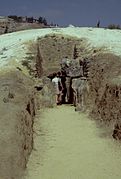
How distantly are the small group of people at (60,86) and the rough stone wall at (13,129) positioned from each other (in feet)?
24.7

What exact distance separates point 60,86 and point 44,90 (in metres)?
1.78

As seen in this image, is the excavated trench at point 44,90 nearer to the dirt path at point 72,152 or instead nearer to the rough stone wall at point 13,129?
the rough stone wall at point 13,129

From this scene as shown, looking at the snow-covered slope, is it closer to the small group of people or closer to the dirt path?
the small group of people

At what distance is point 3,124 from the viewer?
16719mm

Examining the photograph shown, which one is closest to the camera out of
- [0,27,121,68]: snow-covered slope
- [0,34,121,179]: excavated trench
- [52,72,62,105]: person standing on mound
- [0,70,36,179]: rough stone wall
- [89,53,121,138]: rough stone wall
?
[0,70,36,179]: rough stone wall

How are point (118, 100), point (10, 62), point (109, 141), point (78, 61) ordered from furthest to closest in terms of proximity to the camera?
point (78, 61), point (10, 62), point (118, 100), point (109, 141)

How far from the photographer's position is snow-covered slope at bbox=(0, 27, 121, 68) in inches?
1189

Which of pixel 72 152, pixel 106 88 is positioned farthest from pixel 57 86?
pixel 72 152

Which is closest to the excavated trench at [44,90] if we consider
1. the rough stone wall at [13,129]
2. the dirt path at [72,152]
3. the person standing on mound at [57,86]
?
the rough stone wall at [13,129]

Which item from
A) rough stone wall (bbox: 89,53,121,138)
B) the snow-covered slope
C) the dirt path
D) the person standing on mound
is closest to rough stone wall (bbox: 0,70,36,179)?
the dirt path

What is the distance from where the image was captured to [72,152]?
776 inches

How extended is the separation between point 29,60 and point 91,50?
433 cm

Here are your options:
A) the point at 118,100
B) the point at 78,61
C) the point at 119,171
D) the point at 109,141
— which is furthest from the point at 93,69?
the point at 119,171

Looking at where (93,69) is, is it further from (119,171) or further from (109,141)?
(119,171)
